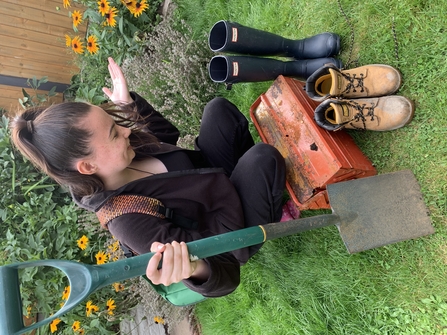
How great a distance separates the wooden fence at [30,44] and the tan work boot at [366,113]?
3342mm

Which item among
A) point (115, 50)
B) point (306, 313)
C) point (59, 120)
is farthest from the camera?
point (115, 50)

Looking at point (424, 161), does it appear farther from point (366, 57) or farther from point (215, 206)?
point (215, 206)

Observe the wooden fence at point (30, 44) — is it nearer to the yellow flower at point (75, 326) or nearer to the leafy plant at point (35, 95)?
the leafy plant at point (35, 95)

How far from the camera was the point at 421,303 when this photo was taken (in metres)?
1.62

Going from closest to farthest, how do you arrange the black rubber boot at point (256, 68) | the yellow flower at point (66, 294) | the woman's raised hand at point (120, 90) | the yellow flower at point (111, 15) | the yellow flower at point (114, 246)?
the woman's raised hand at point (120, 90), the black rubber boot at point (256, 68), the yellow flower at point (66, 294), the yellow flower at point (114, 246), the yellow flower at point (111, 15)

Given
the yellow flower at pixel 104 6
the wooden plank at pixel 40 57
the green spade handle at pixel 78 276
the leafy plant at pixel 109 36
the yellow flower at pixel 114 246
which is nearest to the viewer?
the green spade handle at pixel 78 276

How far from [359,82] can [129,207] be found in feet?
4.31

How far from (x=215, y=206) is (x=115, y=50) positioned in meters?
2.69

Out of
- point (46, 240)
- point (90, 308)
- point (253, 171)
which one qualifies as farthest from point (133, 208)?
point (46, 240)

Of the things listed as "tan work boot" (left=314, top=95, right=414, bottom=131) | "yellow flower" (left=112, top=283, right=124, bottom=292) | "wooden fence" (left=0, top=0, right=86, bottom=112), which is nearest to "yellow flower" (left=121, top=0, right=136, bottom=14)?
"wooden fence" (left=0, top=0, right=86, bottom=112)

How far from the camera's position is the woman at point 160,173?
1.34 meters

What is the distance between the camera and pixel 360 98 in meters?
1.80

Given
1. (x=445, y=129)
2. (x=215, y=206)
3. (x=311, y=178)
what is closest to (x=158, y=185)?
(x=215, y=206)

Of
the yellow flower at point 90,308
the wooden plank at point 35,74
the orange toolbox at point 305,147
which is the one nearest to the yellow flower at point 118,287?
the yellow flower at point 90,308
